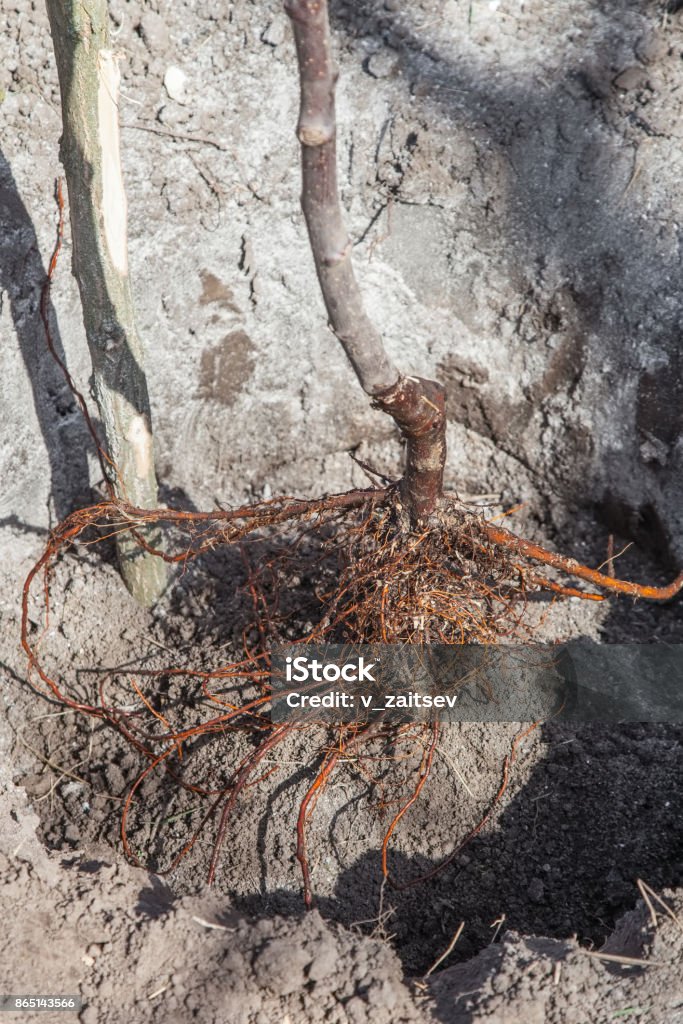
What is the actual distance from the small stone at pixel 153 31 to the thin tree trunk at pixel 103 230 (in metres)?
0.52

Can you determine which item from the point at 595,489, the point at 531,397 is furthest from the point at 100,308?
the point at 595,489

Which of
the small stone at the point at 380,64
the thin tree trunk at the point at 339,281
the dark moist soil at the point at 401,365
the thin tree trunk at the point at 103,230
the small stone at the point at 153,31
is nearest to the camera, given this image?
the thin tree trunk at the point at 339,281

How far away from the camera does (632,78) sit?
77.9 inches

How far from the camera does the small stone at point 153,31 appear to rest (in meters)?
1.95

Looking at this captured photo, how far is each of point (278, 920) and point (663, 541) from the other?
1265 millimetres

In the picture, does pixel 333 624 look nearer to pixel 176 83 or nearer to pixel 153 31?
pixel 176 83

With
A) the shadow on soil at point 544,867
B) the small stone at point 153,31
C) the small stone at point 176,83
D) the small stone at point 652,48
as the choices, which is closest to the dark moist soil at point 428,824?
the shadow on soil at point 544,867

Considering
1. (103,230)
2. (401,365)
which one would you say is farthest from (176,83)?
(401,365)

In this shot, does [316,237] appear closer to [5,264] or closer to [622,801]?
[5,264]

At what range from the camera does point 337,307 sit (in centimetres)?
124

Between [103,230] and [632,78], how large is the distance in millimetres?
1287

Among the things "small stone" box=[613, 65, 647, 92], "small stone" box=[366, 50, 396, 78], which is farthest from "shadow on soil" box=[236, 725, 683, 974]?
"small stone" box=[366, 50, 396, 78]

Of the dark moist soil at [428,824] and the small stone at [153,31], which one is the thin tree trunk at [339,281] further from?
the small stone at [153,31]

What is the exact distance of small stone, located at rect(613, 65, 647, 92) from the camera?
1979 mm
